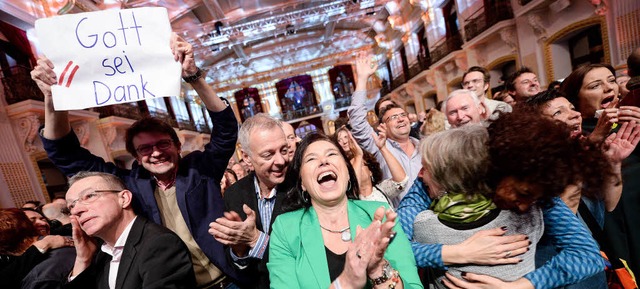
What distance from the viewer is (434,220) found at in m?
1.37

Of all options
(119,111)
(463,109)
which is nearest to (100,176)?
(463,109)

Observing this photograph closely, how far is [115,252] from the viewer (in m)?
1.63

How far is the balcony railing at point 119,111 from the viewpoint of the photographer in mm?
10210

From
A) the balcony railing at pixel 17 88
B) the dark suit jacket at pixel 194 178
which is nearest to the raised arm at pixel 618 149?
the dark suit jacket at pixel 194 178

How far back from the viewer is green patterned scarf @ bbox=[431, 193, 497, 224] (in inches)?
49.0

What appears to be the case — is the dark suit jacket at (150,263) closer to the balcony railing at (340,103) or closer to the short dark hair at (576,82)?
the short dark hair at (576,82)

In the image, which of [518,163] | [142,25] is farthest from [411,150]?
[142,25]

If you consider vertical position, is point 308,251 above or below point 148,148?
below

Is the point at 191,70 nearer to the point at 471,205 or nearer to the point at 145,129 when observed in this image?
the point at 145,129

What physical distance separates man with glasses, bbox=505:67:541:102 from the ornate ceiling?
30.0ft

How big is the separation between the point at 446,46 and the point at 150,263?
13653mm

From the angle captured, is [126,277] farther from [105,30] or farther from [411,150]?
[411,150]

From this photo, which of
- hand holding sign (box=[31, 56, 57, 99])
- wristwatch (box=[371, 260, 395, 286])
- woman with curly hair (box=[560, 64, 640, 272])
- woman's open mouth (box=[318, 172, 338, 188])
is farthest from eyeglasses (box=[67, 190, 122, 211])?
woman with curly hair (box=[560, 64, 640, 272])

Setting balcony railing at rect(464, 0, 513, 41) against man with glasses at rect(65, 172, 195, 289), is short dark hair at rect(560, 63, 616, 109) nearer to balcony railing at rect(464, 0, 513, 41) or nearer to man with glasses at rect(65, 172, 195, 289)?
man with glasses at rect(65, 172, 195, 289)
